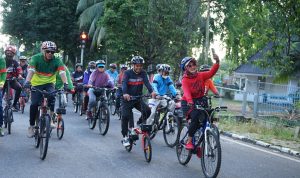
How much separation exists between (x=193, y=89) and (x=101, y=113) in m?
4.09

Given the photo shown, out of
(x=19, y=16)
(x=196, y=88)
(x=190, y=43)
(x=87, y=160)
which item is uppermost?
(x=19, y=16)

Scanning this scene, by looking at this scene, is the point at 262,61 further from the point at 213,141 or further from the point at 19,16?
the point at 19,16

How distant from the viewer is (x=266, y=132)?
41.7 ft

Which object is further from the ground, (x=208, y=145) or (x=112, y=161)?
(x=208, y=145)

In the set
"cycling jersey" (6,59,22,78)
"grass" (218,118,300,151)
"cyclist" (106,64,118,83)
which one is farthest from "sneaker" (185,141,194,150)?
"cyclist" (106,64,118,83)

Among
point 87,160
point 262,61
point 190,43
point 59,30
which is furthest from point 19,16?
point 87,160

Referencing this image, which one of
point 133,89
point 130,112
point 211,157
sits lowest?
point 211,157

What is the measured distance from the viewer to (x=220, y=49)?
41188 mm

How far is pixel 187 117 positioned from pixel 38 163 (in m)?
2.68

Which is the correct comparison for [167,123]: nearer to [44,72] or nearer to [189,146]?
[189,146]

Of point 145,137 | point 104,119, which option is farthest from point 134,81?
point 104,119

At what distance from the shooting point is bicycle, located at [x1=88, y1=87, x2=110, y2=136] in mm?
11109

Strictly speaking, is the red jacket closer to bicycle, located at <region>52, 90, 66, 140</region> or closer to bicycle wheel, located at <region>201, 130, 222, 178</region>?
bicycle wheel, located at <region>201, 130, 222, 178</region>

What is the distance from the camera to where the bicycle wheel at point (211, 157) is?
669 cm
